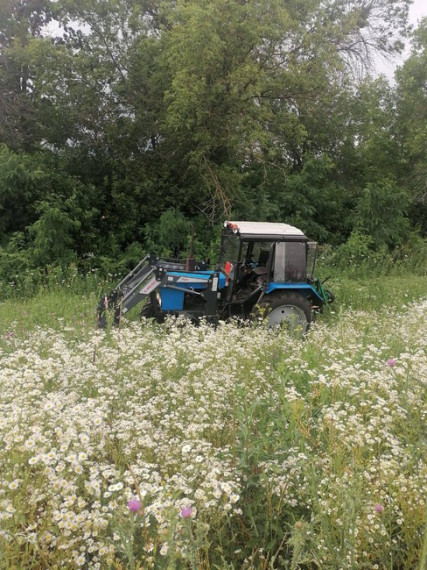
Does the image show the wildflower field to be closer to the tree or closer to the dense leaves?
the dense leaves

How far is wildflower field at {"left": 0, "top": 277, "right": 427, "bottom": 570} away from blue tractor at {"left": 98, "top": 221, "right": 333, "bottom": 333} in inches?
126

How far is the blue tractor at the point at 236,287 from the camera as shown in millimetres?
6969

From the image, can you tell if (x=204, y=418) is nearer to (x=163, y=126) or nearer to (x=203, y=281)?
(x=203, y=281)

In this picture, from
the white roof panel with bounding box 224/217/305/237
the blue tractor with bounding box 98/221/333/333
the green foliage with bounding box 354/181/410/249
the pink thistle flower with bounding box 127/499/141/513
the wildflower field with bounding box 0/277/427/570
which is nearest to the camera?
the pink thistle flower with bounding box 127/499/141/513

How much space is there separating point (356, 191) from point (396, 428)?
16.0 metres

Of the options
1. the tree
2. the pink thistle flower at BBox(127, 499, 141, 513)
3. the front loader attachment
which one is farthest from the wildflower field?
the tree

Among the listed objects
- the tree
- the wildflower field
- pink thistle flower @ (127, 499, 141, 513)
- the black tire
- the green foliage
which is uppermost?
the tree

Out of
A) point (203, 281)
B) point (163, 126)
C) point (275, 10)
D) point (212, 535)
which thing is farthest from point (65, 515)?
point (275, 10)

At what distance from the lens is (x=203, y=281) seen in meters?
7.16

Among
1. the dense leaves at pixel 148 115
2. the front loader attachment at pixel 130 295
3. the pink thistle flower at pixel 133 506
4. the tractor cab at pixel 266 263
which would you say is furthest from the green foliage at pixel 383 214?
the pink thistle flower at pixel 133 506

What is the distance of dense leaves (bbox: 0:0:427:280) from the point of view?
33.7 feet

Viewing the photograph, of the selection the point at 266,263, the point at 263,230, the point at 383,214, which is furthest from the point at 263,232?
the point at 383,214

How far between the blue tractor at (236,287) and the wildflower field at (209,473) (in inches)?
126

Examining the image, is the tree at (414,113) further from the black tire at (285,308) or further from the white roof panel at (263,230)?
the black tire at (285,308)
